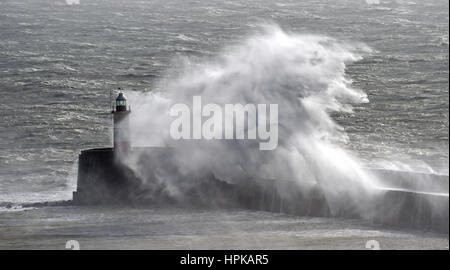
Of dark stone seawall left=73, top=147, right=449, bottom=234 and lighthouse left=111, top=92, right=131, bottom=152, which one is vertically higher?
lighthouse left=111, top=92, right=131, bottom=152

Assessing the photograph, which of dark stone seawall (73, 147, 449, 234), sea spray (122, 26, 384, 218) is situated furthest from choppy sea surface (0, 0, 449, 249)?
sea spray (122, 26, 384, 218)

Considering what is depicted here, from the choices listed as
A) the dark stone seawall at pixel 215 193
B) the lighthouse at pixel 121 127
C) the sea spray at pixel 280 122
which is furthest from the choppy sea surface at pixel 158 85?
the lighthouse at pixel 121 127

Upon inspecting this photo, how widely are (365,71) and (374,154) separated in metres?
13.6

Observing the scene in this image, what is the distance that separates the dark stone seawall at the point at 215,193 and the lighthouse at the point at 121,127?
248 mm

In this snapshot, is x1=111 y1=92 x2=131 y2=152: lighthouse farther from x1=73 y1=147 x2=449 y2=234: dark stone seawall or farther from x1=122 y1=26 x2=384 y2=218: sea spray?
x1=122 y1=26 x2=384 y2=218: sea spray

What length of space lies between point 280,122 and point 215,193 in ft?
9.19

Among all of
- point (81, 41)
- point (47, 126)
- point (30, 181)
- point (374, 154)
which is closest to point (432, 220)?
point (374, 154)

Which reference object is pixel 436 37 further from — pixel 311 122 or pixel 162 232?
pixel 162 232

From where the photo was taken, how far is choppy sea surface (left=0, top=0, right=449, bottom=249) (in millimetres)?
22672

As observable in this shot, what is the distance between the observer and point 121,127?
27859 mm

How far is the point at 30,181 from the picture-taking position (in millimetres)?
32062

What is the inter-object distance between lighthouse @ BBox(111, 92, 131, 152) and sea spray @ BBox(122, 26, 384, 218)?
0.36 metres

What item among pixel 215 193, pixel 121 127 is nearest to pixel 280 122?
pixel 215 193

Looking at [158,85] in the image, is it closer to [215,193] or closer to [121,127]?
[121,127]
